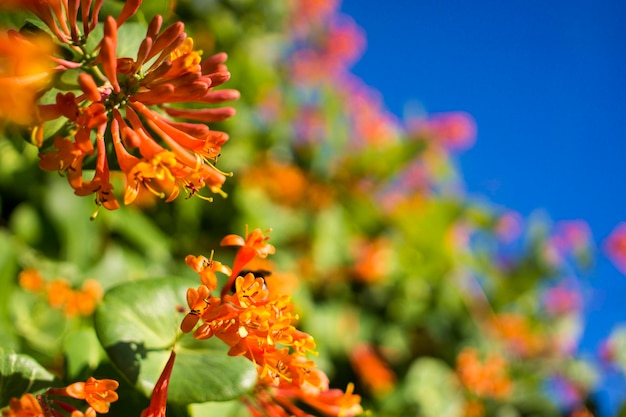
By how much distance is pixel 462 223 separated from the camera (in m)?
3.14

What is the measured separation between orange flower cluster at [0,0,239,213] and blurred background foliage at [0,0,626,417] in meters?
0.74

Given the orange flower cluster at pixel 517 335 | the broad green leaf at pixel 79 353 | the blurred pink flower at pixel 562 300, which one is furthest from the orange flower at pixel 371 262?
the broad green leaf at pixel 79 353

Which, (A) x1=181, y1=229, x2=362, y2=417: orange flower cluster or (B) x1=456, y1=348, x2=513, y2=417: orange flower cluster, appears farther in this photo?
(B) x1=456, y1=348, x2=513, y2=417: orange flower cluster

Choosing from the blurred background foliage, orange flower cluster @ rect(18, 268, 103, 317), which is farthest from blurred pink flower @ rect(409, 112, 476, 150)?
orange flower cluster @ rect(18, 268, 103, 317)

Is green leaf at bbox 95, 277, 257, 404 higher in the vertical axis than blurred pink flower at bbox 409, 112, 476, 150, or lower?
lower

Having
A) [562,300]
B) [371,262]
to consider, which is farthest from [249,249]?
[562,300]

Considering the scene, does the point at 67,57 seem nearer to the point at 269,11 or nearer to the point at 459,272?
the point at 269,11

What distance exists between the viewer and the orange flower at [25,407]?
0.61m

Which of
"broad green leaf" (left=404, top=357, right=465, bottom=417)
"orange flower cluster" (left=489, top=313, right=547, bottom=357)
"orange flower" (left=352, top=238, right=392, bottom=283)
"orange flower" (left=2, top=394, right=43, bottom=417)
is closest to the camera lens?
"orange flower" (left=2, top=394, right=43, bottom=417)

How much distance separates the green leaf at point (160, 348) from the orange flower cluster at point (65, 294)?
618 millimetres

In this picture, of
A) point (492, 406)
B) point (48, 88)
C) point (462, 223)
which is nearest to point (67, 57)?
point (48, 88)

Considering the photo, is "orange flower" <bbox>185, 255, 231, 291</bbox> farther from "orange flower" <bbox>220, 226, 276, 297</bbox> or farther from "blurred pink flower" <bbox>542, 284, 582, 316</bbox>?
"blurred pink flower" <bbox>542, 284, 582, 316</bbox>

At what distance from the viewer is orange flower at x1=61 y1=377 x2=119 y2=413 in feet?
2.20

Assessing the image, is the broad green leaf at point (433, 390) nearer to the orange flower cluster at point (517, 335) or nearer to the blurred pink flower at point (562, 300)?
the orange flower cluster at point (517, 335)
